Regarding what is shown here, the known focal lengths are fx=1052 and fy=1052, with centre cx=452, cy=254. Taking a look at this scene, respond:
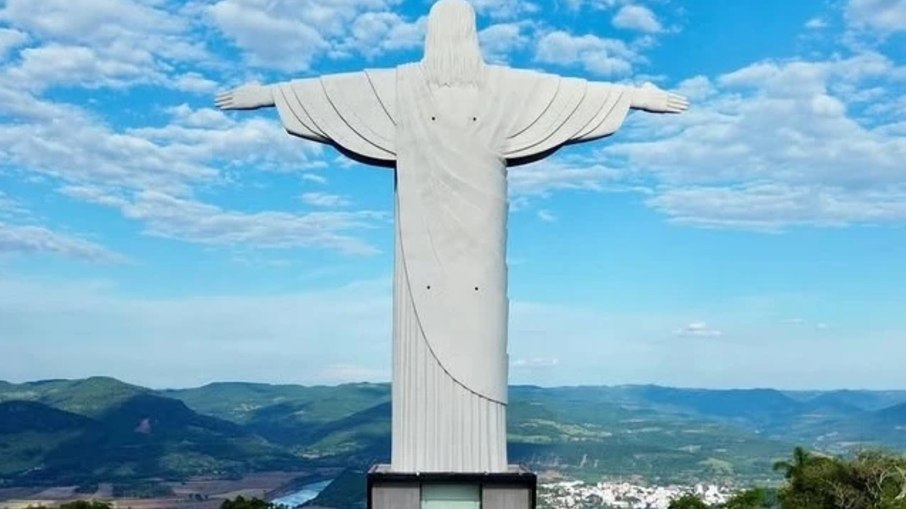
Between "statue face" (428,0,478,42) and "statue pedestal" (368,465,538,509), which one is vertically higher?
"statue face" (428,0,478,42)

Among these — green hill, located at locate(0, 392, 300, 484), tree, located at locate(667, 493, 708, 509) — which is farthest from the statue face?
green hill, located at locate(0, 392, 300, 484)

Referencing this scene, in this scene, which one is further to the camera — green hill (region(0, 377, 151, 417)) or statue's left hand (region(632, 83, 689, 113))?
green hill (region(0, 377, 151, 417))

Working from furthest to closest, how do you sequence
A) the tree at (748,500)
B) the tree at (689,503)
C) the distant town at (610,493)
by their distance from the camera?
the distant town at (610,493) < the tree at (689,503) < the tree at (748,500)

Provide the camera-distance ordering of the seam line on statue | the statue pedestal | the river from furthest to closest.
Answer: the river → the seam line on statue → the statue pedestal

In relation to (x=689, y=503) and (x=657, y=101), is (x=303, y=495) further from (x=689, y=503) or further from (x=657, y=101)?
(x=657, y=101)

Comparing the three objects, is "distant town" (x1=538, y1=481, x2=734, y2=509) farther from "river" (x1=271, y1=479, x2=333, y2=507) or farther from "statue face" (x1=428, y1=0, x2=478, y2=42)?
"statue face" (x1=428, y1=0, x2=478, y2=42)

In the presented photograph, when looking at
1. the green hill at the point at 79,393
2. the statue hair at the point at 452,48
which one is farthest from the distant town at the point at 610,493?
the green hill at the point at 79,393

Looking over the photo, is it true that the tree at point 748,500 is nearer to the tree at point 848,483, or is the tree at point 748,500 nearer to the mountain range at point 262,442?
the tree at point 848,483
